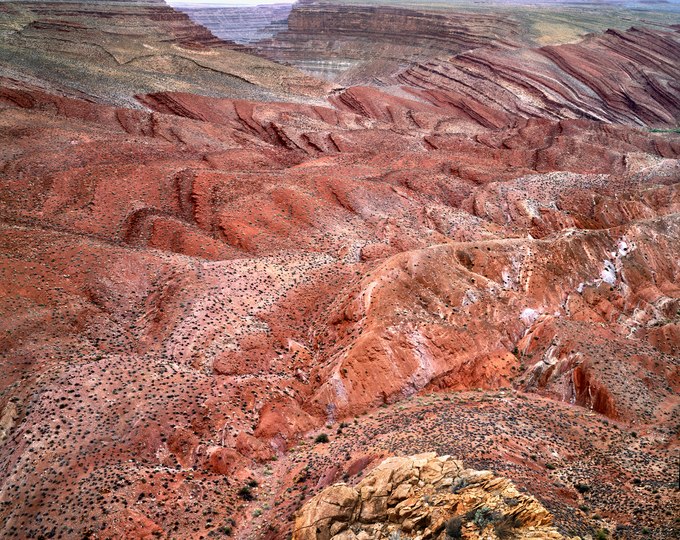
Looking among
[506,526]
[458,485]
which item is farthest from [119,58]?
[506,526]

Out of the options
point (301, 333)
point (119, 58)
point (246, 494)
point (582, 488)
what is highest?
point (119, 58)

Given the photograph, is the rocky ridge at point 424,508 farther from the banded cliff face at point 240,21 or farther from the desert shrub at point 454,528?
the banded cliff face at point 240,21

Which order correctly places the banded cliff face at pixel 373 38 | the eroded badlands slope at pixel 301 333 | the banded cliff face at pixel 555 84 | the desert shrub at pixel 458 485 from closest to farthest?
1. the desert shrub at pixel 458 485
2. the eroded badlands slope at pixel 301 333
3. the banded cliff face at pixel 555 84
4. the banded cliff face at pixel 373 38

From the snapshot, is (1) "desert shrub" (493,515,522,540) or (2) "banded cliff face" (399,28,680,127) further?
(2) "banded cliff face" (399,28,680,127)

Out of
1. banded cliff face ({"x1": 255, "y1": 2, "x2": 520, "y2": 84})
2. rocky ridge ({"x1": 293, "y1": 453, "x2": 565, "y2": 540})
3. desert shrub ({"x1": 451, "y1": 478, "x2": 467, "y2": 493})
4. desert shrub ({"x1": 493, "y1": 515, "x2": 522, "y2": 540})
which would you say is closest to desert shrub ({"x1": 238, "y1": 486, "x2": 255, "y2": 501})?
rocky ridge ({"x1": 293, "y1": 453, "x2": 565, "y2": 540})

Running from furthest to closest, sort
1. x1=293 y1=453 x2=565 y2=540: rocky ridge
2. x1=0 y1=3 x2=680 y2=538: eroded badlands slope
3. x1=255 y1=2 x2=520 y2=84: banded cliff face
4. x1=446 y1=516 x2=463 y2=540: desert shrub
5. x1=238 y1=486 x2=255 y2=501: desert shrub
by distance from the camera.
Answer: x1=255 y1=2 x2=520 y2=84: banded cliff face
x1=238 y1=486 x2=255 y2=501: desert shrub
x1=0 y1=3 x2=680 y2=538: eroded badlands slope
x1=293 y1=453 x2=565 y2=540: rocky ridge
x1=446 y1=516 x2=463 y2=540: desert shrub

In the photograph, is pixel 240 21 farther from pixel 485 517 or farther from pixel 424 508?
pixel 485 517

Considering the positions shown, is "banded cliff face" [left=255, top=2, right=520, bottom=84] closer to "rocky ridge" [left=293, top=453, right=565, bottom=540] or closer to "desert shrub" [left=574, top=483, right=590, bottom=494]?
"desert shrub" [left=574, top=483, right=590, bottom=494]

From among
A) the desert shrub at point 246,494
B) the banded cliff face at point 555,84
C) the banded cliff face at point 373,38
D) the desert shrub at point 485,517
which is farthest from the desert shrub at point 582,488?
the banded cliff face at point 373,38

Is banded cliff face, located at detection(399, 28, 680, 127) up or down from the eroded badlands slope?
up

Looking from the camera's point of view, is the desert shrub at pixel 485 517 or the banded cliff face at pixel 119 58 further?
the banded cliff face at pixel 119 58
